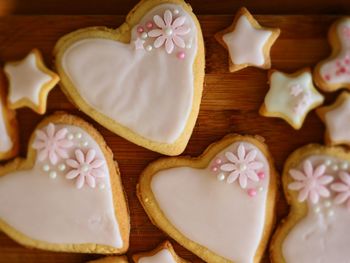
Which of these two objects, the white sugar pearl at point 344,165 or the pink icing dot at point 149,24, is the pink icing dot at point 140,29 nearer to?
the pink icing dot at point 149,24

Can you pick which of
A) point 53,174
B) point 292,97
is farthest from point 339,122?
point 53,174

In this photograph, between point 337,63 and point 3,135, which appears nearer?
point 337,63

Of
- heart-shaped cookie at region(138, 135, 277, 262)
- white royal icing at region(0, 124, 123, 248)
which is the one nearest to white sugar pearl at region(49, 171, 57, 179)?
white royal icing at region(0, 124, 123, 248)

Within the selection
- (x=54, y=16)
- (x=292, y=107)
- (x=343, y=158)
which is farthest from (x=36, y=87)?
(x=343, y=158)

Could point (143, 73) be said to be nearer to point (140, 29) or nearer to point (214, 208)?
point (140, 29)

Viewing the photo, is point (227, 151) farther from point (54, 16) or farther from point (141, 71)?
point (54, 16)

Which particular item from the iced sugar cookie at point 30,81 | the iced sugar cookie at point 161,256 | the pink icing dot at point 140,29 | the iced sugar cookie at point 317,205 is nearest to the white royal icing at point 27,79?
the iced sugar cookie at point 30,81

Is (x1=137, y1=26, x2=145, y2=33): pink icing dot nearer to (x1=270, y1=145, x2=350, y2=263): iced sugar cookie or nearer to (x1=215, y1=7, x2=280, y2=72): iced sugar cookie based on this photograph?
(x1=215, y1=7, x2=280, y2=72): iced sugar cookie
